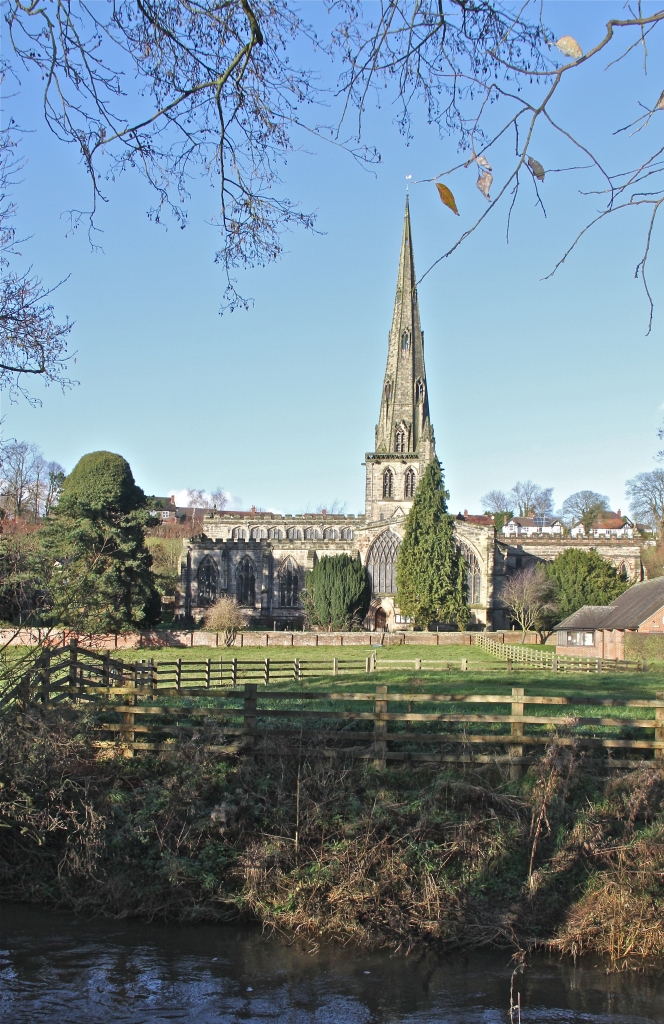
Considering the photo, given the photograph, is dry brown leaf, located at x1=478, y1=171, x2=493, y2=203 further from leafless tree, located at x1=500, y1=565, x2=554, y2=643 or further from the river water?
leafless tree, located at x1=500, y1=565, x2=554, y2=643

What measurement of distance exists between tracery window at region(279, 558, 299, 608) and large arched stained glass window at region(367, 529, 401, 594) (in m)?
8.44

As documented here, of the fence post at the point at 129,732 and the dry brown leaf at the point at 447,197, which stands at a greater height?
the dry brown leaf at the point at 447,197

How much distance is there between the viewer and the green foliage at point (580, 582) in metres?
56.4

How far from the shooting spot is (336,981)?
372 inches

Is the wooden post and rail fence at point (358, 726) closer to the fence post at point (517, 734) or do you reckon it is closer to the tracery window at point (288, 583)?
the fence post at point (517, 734)

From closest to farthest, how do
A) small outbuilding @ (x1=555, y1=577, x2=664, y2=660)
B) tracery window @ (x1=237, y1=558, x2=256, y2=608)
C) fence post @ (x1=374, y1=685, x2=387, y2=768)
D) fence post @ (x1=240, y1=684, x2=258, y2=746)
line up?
fence post @ (x1=374, y1=685, x2=387, y2=768)
fence post @ (x1=240, y1=684, x2=258, y2=746)
small outbuilding @ (x1=555, y1=577, x2=664, y2=660)
tracery window @ (x1=237, y1=558, x2=256, y2=608)

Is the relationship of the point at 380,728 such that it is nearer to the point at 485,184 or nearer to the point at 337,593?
the point at 485,184

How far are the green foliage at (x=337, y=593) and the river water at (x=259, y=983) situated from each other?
154 ft

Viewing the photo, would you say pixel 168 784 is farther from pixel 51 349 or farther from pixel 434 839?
pixel 51 349

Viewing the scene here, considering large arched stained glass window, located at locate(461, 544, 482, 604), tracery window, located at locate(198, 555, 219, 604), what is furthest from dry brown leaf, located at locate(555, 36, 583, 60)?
tracery window, located at locate(198, 555, 219, 604)

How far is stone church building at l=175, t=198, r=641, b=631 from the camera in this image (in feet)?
208

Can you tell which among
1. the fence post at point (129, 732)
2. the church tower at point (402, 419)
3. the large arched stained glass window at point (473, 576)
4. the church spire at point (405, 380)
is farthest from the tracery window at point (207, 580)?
the fence post at point (129, 732)

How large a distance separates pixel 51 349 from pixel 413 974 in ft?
25.2

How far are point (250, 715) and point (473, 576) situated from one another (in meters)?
52.0
